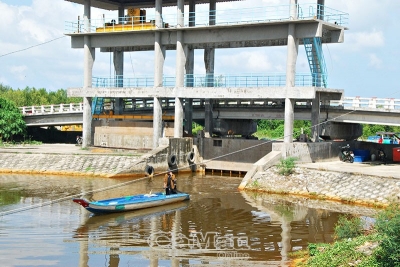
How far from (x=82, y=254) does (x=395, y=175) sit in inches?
777

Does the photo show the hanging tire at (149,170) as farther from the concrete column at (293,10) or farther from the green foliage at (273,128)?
the green foliage at (273,128)

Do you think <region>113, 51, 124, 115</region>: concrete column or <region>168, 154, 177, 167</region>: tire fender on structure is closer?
<region>168, 154, 177, 167</region>: tire fender on structure

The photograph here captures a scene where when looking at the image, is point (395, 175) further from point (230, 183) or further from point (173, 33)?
point (173, 33)

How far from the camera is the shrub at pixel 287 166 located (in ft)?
117

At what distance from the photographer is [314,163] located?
131ft

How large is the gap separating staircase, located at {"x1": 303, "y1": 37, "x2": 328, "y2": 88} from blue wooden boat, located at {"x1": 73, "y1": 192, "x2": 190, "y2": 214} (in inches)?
539

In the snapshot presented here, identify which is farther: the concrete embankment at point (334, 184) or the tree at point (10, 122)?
the tree at point (10, 122)

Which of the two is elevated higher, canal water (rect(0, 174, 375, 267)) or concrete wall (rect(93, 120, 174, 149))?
concrete wall (rect(93, 120, 174, 149))

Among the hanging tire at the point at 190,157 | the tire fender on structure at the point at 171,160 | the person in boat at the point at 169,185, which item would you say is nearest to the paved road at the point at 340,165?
the tire fender on structure at the point at 171,160

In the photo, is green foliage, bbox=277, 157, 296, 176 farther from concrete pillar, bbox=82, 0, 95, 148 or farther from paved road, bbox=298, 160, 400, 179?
concrete pillar, bbox=82, 0, 95, 148

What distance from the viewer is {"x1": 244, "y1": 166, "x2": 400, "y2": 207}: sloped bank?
3106 centimetres

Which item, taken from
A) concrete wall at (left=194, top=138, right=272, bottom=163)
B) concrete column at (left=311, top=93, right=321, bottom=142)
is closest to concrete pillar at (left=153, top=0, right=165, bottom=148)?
concrete wall at (left=194, top=138, right=272, bottom=163)

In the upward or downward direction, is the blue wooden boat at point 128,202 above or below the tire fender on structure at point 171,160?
below

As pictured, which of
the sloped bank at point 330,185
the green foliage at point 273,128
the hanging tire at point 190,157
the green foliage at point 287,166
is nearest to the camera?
the sloped bank at point 330,185
